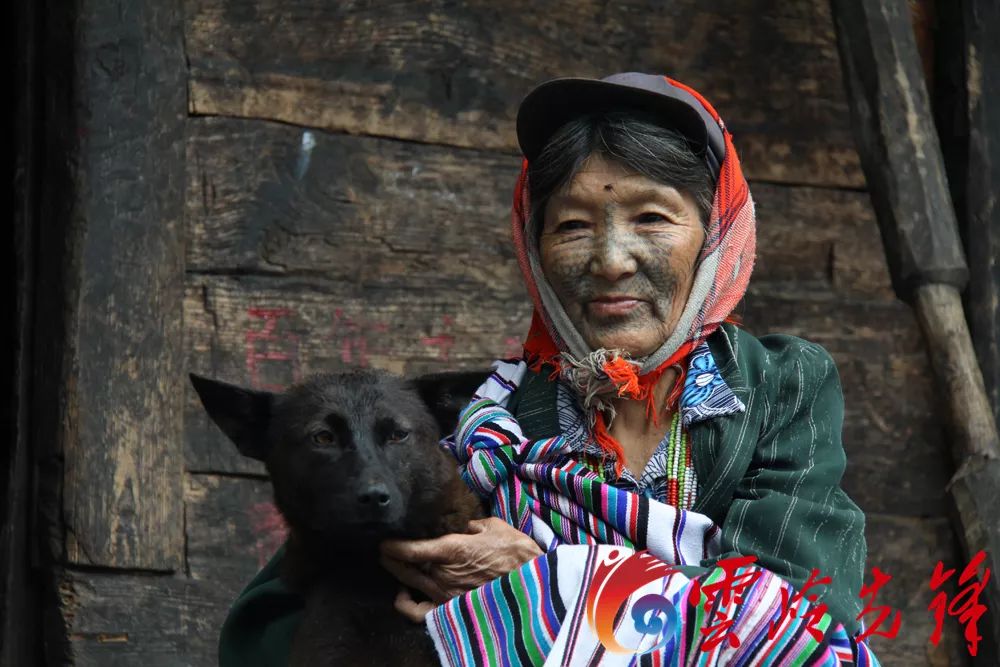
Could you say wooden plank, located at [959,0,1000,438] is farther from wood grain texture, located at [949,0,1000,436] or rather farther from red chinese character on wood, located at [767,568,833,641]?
red chinese character on wood, located at [767,568,833,641]

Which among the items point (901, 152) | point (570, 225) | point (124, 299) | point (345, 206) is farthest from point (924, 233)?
point (124, 299)

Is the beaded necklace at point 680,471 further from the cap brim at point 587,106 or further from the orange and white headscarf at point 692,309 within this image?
the cap brim at point 587,106

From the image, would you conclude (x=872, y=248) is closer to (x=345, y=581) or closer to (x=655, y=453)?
(x=655, y=453)

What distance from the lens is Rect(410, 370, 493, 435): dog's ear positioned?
3.07 metres

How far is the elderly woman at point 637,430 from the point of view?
277 centimetres

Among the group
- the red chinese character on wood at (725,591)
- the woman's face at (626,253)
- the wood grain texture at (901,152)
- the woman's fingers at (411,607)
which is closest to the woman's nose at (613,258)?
the woman's face at (626,253)

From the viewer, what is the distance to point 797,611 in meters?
2.73

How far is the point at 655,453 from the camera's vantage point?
3.12 metres

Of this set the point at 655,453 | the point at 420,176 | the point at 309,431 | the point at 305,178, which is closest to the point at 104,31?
the point at 305,178

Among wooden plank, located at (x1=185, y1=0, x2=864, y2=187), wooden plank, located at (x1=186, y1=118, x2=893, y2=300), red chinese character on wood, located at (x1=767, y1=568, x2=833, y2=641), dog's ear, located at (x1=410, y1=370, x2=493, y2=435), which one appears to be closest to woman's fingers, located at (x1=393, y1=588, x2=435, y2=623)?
dog's ear, located at (x1=410, y1=370, x2=493, y2=435)

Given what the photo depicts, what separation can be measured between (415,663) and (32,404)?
1806 mm

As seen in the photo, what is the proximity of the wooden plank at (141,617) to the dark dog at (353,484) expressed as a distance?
1184 millimetres

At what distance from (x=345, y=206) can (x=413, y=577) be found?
1716 millimetres

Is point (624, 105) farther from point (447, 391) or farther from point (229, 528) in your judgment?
point (229, 528)
